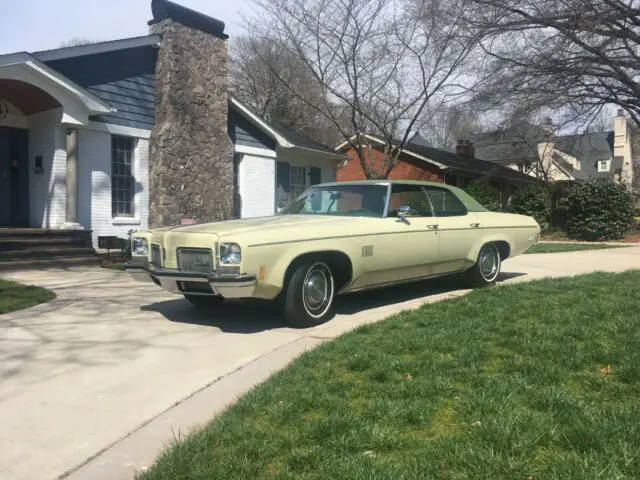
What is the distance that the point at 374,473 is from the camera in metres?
2.66

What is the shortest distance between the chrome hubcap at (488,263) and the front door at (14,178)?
9762 mm

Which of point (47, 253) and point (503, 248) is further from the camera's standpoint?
point (47, 253)

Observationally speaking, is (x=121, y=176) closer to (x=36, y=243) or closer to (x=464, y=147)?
(x=36, y=243)

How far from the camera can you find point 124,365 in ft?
15.7

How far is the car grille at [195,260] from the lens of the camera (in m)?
5.51

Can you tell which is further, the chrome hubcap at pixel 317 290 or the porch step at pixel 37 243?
the porch step at pixel 37 243

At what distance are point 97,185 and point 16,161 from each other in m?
1.76

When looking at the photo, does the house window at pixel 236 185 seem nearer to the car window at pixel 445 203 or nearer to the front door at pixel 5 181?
the front door at pixel 5 181

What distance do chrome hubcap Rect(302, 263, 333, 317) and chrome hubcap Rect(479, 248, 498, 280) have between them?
9.45 feet

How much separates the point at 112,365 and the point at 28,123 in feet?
32.4

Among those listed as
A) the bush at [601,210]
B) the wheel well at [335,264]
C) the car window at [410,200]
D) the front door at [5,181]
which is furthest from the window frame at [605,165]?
the wheel well at [335,264]

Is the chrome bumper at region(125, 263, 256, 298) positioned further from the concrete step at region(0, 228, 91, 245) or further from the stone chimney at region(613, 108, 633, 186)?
the stone chimney at region(613, 108, 633, 186)

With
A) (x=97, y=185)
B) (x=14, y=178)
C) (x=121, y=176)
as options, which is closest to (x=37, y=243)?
(x=97, y=185)

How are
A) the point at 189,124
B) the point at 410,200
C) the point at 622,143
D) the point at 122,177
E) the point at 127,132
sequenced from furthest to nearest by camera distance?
the point at 622,143 → the point at 189,124 → the point at 122,177 → the point at 127,132 → the point at 410,200
